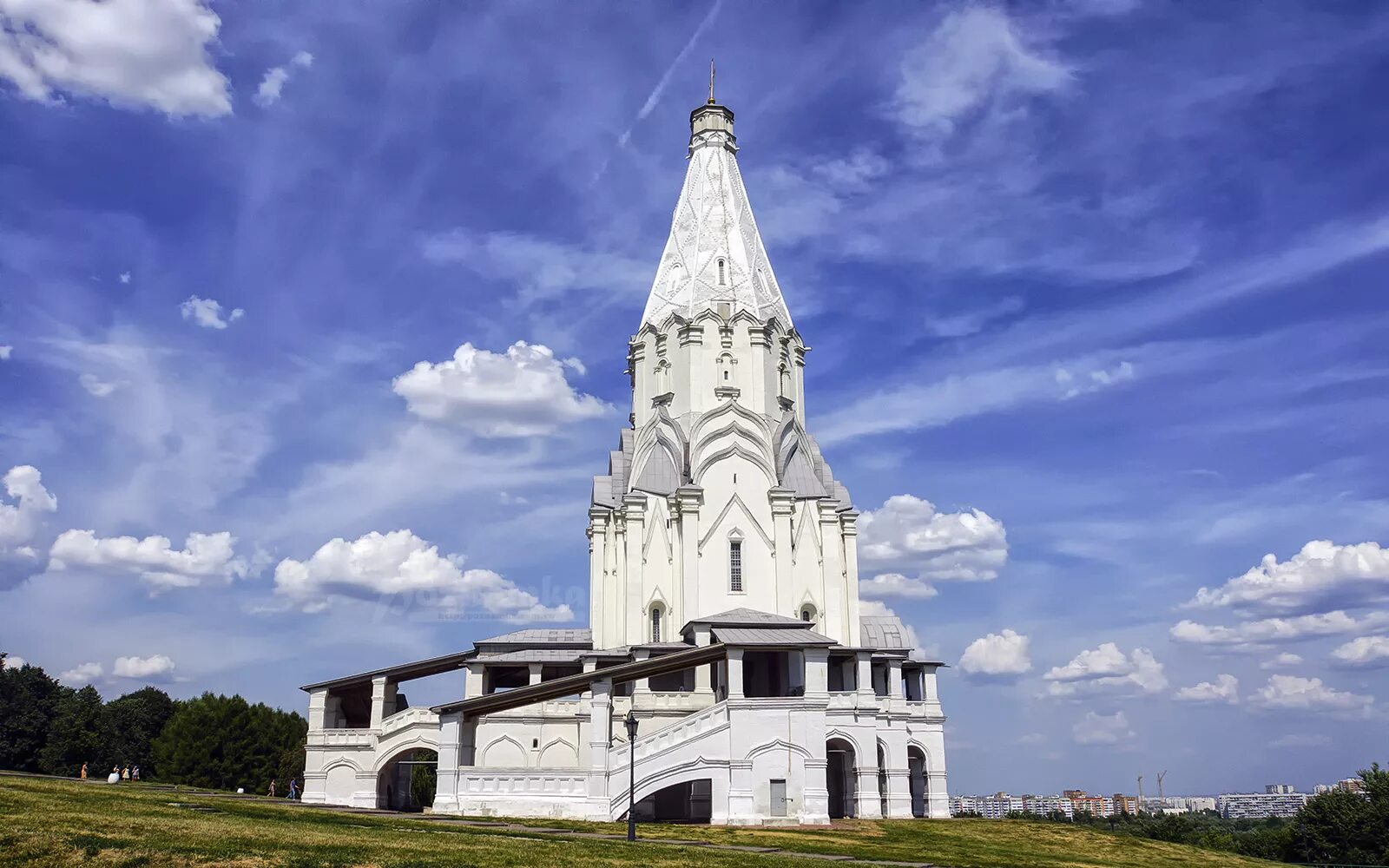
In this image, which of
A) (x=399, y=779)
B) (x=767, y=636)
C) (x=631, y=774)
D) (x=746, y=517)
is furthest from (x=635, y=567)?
Answer: (x=631, y=774)

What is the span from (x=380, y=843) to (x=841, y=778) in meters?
24.6

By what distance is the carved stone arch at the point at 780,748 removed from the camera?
2959 cm

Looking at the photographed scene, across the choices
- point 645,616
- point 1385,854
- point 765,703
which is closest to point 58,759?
point 645,616

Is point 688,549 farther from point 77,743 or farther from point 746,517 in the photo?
point 77,743

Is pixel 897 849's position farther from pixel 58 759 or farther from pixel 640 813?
pixel 58 759

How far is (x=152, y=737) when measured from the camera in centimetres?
6191

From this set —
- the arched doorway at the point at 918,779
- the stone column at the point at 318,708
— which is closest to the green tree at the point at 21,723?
the stone column at the point at 318,708

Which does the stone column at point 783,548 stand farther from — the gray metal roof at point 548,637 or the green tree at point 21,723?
the green tree at point 21,723

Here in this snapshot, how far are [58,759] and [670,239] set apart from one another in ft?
145

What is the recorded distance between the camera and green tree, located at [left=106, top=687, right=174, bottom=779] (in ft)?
197

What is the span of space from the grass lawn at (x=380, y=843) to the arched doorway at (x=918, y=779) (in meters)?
10.9

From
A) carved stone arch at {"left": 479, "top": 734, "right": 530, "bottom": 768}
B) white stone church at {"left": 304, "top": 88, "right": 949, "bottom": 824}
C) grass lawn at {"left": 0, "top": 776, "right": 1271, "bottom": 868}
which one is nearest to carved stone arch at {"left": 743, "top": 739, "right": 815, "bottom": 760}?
white stone church at {"left": 304, "top": 88, "right": 949, "bottom": 824}

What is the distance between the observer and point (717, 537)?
40.8m

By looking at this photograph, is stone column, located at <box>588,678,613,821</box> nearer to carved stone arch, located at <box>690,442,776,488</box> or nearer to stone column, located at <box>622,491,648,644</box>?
stone column, located at <box>622,491,648,644</box>
